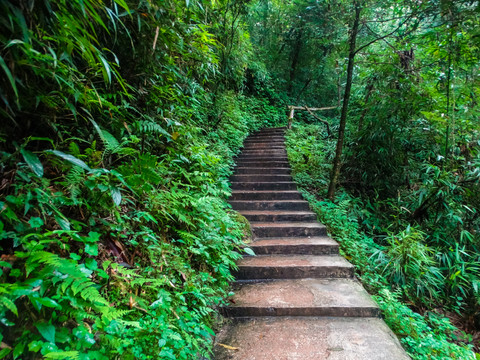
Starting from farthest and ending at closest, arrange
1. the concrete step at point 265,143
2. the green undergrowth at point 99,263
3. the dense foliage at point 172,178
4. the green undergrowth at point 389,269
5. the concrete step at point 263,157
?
the concrete step at point 265,143
the concrete step at point 263,157
the green undergrowth at point 389,269
the dense foliage at point 172,178
the green undergrowth at point 99,263

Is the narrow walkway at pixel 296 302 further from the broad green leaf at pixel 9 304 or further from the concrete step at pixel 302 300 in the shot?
the broad green leaf at pixel 9 304

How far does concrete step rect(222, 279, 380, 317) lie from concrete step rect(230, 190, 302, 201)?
2153 millimetres

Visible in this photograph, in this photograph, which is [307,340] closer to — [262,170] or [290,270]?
[290,270]

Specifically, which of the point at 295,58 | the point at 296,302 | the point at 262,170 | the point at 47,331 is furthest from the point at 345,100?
the point at 295,58

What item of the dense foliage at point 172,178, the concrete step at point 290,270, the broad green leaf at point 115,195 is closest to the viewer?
the dense foliage at point 172,178

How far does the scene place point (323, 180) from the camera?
5336 millimetres

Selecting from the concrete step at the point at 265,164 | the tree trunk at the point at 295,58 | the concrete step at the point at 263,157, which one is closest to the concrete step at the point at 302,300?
the concrete step at the point at 265,164

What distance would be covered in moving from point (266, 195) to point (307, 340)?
2948 millimetres

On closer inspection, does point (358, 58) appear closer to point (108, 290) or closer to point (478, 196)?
point (478, 196)

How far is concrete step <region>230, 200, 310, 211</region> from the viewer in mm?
4402

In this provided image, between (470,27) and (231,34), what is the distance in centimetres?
431

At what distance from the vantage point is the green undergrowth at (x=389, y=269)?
6.86 feet

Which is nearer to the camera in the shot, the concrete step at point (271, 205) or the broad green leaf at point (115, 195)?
the broad green leaf at point (115, 195)

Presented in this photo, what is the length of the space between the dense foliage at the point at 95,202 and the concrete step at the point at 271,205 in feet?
4.94
